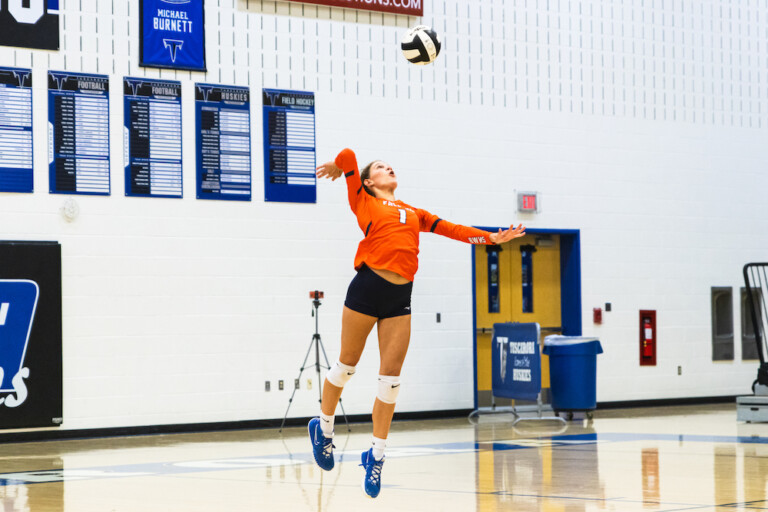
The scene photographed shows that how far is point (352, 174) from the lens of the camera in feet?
20.8

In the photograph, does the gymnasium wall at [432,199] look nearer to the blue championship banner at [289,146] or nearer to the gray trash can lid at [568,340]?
the blue championship banner at [289,146]

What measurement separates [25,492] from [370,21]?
8.21 meters

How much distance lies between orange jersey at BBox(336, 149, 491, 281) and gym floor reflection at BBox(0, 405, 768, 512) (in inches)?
58.8

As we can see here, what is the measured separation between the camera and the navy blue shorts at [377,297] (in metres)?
6.24

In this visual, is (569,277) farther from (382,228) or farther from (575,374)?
(382,228)

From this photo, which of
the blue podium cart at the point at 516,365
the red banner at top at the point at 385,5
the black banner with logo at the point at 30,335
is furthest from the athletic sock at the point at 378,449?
the red banner at top at the point at 385,5

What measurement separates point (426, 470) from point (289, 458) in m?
1.61

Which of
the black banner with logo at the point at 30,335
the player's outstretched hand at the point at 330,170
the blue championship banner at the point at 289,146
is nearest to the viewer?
the player's outstretched hand at the point at 330,170

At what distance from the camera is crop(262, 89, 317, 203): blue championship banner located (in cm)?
1304

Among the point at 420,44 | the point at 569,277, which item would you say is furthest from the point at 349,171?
the point at 569,277

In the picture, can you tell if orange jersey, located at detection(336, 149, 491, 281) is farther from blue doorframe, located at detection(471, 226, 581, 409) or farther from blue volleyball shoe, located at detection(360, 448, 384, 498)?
blue doorframe, located at detection(471, 226, 581, 409)

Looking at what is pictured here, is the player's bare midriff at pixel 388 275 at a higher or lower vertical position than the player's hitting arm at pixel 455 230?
lower

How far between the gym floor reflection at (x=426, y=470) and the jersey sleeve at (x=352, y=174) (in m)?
1.88

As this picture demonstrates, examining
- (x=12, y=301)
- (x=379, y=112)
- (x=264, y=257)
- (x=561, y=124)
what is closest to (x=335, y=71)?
(x=379, y=112)
